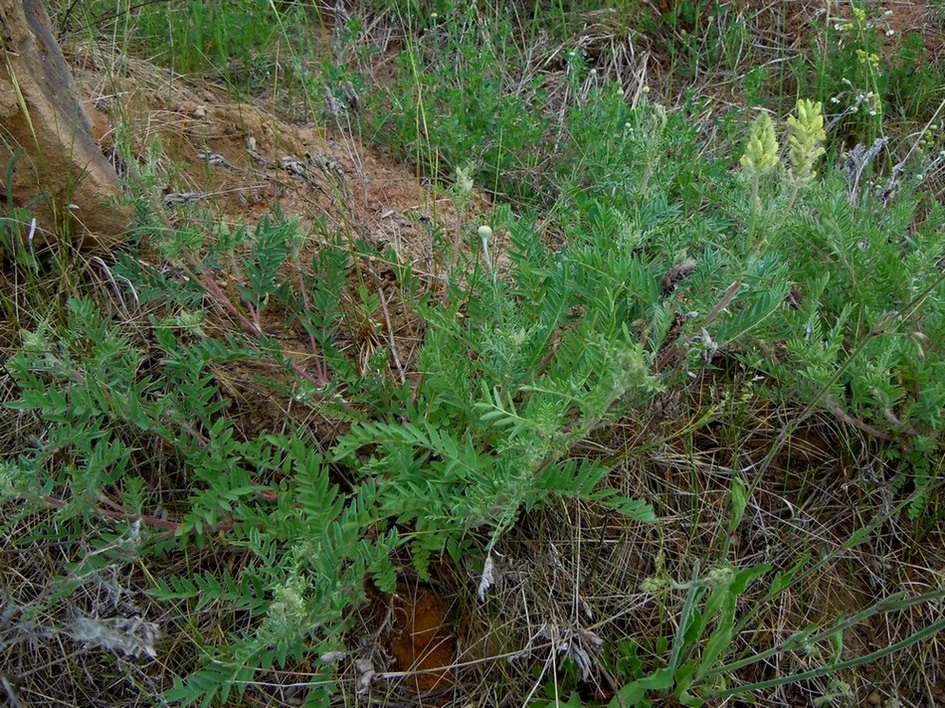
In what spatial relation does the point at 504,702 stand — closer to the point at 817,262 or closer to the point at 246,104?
the point at 817,262

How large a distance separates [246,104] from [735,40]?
6.64ft

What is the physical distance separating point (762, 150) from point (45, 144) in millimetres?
1785

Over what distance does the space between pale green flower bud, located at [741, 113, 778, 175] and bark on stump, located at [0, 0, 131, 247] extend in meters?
1.57

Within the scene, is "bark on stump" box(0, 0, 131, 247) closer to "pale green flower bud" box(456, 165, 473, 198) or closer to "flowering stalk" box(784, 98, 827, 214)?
"pale green flower bud" box(456, 165, 473, 198)

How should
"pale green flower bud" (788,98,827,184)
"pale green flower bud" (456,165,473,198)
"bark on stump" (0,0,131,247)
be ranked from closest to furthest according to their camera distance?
"pale green flower bud" (788,98,827,184), "pale green flower bud" (456,165,473,198), "bark on stump" (0,0,131,247)

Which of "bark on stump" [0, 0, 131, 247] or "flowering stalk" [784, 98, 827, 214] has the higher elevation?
"flowering stalk" [784, 98, 827, 214]

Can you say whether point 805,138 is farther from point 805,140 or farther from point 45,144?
point 45,144

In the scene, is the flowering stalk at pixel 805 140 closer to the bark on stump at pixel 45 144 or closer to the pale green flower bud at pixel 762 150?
the pale green flower bud at pixel 762 150

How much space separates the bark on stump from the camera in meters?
2.18

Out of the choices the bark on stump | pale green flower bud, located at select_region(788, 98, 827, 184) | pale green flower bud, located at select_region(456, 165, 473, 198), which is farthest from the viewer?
the bark on stump

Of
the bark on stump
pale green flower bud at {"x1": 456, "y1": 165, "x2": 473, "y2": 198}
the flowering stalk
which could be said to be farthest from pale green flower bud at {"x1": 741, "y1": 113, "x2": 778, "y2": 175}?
the bark on stump

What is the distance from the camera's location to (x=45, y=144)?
7.31ft

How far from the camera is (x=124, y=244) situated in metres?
2.36

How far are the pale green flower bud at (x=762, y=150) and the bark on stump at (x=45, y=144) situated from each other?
5.16 feet
